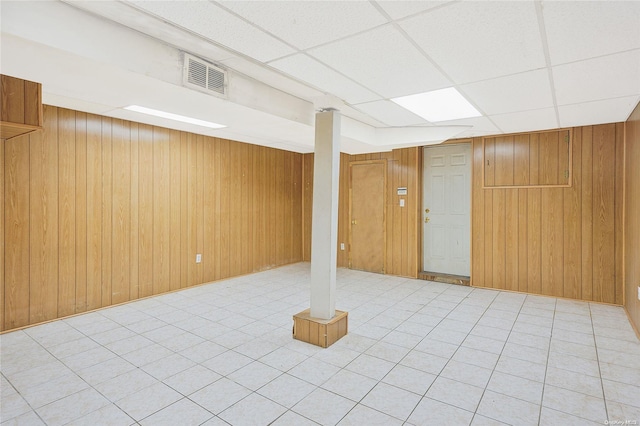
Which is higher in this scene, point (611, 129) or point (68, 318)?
point (611, 129)

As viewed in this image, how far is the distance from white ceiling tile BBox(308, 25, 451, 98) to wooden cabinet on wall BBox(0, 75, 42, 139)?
2.26 meters

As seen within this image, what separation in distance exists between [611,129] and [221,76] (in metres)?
4.76

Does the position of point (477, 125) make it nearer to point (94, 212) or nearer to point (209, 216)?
point (209, 216)

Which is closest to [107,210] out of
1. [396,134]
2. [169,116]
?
[169,116]

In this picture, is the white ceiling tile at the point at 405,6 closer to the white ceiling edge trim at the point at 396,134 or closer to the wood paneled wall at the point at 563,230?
the white ceiling edge trim at the point at 396,134

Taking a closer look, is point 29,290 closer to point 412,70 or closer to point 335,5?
point 335,5

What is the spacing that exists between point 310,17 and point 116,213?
11.8ft

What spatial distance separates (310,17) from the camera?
1.80 metres

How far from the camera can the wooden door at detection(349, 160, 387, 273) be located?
20.5ft

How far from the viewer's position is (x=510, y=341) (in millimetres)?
3223

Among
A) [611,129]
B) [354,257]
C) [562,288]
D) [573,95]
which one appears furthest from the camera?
[354,257]

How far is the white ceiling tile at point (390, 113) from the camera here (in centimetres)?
349

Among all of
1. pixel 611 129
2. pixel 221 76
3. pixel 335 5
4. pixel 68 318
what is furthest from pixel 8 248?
pixel 611 129

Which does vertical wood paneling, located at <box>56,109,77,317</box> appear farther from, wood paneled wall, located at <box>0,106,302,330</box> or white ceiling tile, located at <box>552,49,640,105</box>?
white ceiling tile, located at <box>552,49,640,105</box>
